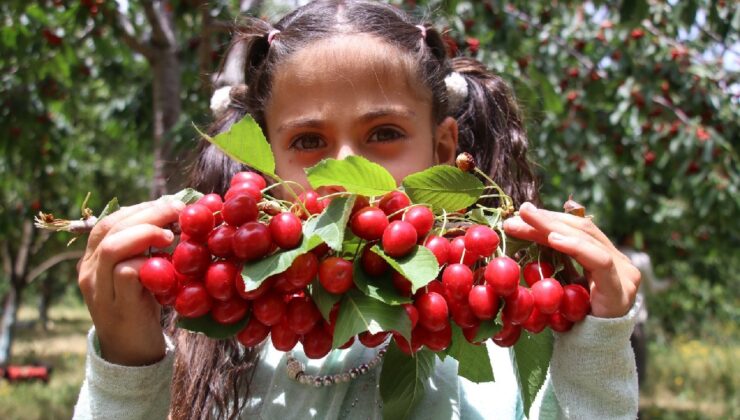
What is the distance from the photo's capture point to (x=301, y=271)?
0.81 metres

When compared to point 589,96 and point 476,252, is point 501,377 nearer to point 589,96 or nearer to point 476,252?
point 476,252

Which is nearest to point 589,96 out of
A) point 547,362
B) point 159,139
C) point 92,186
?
point 159,139

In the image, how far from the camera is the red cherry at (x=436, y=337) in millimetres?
870

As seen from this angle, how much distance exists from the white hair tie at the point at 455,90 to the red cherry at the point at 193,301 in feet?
3.05

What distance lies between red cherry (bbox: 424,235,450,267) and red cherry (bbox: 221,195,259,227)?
0.22 metres

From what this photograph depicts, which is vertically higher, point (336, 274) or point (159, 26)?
point (336, 274)

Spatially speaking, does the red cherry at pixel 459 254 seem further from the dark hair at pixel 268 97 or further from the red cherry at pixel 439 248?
the dark hair at pixel 268 97

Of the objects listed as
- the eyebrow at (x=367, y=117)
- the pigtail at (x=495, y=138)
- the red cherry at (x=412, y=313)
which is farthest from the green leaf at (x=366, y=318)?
the pigtail at (x=495, y=138)

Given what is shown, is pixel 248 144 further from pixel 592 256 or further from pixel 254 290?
pixel 592 256

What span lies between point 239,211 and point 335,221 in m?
0.12

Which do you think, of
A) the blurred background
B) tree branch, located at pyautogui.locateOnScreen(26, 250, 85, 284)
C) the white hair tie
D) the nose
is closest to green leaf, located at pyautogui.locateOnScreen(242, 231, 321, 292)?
the nose

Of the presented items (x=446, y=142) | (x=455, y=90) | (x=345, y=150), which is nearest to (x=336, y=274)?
(x=345, y=150)

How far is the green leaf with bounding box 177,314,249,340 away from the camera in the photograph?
34.2 inches

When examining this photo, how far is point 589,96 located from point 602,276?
350cm
